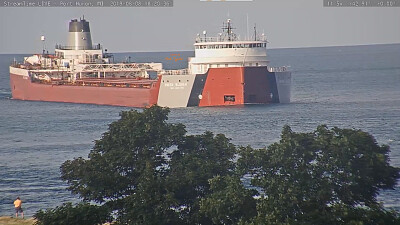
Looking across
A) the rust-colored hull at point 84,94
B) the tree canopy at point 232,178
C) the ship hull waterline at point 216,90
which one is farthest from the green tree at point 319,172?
the rust-colored hull at point 84,94

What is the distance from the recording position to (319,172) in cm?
2462

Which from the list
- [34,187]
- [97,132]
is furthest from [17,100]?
[34,187]

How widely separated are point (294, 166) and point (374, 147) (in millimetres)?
2394

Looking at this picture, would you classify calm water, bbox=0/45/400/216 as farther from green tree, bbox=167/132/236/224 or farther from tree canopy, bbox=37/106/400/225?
green tree, bbox=167/132/236/224

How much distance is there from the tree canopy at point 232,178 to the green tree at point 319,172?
0.09 feet

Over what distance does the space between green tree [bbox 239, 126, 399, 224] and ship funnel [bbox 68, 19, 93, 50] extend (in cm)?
7405

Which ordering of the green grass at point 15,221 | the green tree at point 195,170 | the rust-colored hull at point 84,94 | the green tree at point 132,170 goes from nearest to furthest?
the green tree at point 132,170, the green tree at point 195,170, the green grass at point 15,221, the rust-colored hull at point 84,94

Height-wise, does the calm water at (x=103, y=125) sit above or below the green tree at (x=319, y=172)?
below

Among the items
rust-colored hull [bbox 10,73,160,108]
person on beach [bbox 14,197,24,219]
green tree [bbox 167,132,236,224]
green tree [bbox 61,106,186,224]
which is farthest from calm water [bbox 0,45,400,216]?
green tree [bbox 167,132,236,224]

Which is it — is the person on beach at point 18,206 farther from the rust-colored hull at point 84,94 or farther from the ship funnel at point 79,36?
the ship funnel at point 79,36

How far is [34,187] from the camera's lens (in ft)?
123

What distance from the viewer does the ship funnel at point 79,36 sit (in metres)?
98.5

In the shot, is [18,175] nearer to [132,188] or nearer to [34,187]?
[34,187]

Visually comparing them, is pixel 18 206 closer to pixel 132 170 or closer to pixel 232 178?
pixel 132 170
